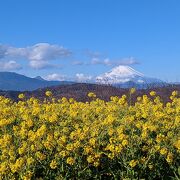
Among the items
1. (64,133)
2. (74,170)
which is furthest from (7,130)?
(74,170)

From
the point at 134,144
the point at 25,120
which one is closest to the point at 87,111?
A: the point at 25,120

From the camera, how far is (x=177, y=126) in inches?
326

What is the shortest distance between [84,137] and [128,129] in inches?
36.3

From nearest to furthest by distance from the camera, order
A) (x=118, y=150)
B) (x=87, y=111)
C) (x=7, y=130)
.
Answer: (x=118, y=150)
(x=7, y=130)
(x=87, y=111)

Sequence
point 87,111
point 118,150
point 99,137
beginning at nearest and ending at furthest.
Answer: point 118,150 < point 99,137 < point 87,111

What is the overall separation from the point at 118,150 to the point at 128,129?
876 mm

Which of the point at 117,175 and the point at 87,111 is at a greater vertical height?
the point at 87,111

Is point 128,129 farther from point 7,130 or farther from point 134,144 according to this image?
point 7,130

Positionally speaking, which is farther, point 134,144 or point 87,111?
point 87,111

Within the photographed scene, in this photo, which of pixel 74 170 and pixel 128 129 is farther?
pixel 128 129

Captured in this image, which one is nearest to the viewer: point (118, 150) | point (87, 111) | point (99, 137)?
point (118, 150)

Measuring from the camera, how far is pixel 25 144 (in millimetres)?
7480

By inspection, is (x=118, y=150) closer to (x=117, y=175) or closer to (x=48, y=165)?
(x=117, y=175)

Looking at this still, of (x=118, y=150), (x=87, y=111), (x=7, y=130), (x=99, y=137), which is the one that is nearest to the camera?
(x=118, y=150)
